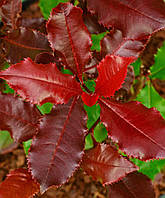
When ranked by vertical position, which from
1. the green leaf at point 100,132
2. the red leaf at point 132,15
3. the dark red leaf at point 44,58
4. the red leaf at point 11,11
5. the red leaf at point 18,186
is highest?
the red leaf at point 132,15

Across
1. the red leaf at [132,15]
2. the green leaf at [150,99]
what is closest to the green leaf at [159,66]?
the green leaf at [150,99]

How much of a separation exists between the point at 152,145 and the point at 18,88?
11.3 inches

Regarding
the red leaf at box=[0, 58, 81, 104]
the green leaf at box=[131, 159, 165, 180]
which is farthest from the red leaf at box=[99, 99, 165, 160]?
the green leaf at box=[131, 159, 165, 180]

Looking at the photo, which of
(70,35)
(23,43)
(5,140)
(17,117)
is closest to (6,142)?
(5,140)

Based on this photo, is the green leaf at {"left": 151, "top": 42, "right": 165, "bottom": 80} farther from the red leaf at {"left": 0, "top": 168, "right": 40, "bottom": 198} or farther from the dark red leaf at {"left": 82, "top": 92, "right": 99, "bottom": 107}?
the red leaf at {"left": 0, "top": 168, "right": 40, "bottom": 198}

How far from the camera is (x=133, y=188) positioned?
657mm

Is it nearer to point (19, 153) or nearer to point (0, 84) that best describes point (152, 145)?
point (0, 84)

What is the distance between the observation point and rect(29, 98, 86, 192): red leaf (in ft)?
1.59

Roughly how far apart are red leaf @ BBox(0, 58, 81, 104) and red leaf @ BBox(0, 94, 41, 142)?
0.46ft

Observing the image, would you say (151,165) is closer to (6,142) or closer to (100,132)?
(100,132)

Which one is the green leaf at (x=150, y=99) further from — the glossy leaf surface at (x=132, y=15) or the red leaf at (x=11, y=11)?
the red leaf at (x=11, y=11)

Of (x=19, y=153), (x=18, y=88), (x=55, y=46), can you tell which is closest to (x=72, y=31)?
(x=55, y=46)

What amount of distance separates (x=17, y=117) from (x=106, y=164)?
0.25m

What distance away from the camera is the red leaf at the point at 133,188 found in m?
0.64
